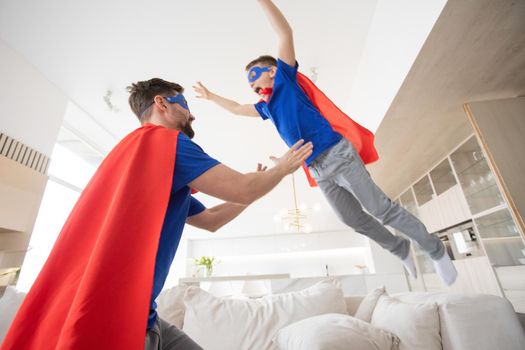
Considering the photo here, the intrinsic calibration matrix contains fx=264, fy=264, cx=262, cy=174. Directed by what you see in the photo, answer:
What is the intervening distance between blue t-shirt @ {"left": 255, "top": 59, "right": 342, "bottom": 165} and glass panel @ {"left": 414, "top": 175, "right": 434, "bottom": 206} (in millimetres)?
3896

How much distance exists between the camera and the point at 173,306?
67.9 inches

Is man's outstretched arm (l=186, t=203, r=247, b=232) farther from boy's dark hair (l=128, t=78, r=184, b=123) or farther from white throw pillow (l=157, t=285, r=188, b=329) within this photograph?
white throw pillow (l=157, t=285, r=188, b=329)

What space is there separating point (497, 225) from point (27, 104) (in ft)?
17.8

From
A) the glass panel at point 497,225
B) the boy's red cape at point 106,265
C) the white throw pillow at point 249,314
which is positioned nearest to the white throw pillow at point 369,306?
the white throw pillow at point 249,314

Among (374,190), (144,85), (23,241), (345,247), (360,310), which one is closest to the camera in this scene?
(144,85)

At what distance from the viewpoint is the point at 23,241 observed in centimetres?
257

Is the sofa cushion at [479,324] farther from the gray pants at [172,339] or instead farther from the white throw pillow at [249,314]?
the gray pants at [172,339]

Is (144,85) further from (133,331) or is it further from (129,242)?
(133,331)

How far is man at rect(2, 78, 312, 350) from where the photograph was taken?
55 cm

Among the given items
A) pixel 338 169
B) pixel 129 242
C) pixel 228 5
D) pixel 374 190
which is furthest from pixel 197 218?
pixel 228 5

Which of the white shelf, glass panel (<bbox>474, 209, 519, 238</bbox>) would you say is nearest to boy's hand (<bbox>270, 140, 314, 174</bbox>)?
the white shelf

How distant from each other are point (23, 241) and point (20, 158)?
828mm

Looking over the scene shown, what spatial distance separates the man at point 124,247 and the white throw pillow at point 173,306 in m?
0.88

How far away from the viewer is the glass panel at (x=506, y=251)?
2.71m
